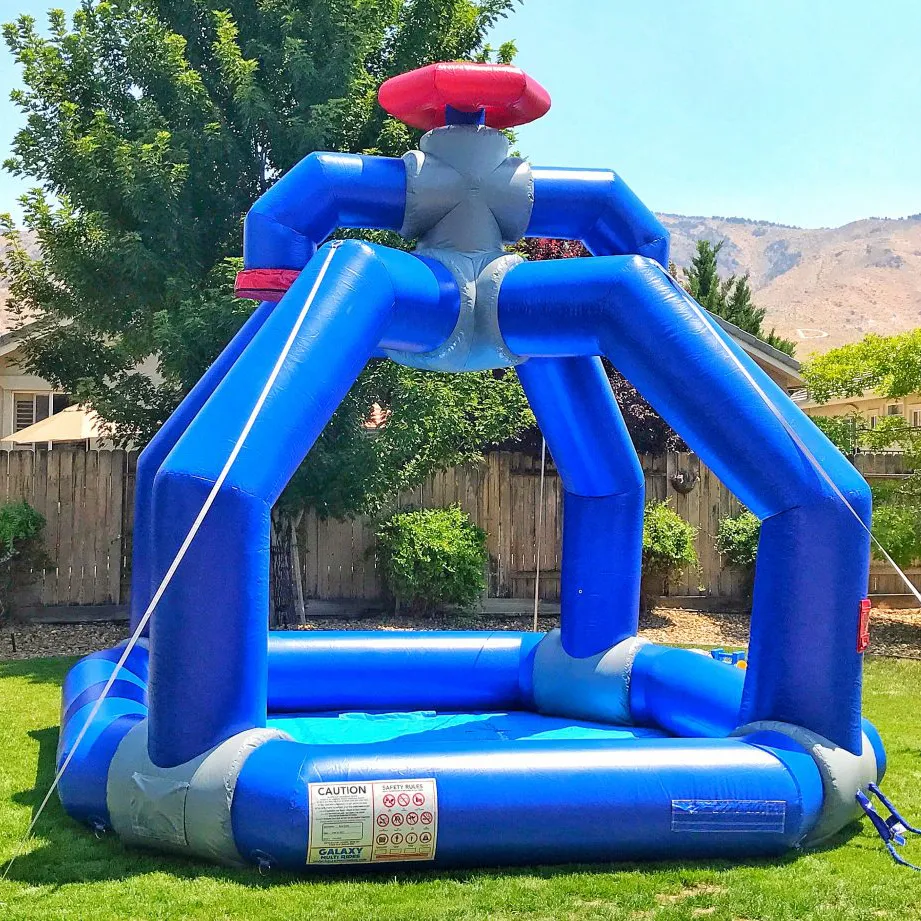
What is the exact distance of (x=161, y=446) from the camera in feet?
22.1

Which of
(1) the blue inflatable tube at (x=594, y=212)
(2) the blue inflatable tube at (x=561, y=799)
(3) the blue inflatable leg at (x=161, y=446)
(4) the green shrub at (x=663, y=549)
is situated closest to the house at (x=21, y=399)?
(4) the green shrub at (x=663, y=549)

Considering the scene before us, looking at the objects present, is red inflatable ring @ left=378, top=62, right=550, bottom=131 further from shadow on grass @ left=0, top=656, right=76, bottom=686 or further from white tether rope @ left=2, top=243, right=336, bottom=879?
shadow on grass @ left=0, top=656, right=76, bottom=686

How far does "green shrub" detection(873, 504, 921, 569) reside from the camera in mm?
10719

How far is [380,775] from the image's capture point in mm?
4520

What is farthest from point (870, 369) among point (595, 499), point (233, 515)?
point (233, 515)

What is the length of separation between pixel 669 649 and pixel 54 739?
3.80 m

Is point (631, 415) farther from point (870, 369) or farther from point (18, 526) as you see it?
point (18, 526)

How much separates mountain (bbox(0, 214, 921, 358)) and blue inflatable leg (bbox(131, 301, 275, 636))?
411ft

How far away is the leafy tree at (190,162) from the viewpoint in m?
10.0

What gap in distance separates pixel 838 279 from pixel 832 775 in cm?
16748

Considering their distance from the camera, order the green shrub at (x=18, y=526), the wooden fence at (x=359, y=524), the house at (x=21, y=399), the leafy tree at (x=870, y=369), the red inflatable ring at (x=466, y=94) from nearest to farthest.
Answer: the red inflatable ring at (x=466, y=94), the green shrub at (x=18, y=526), the leafy tree at (x=870, y=369), the wooden fence at (x=359, y=524), the house at (x=21, y=399)

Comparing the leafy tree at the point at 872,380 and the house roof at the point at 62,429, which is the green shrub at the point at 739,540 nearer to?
the leafy tree at the point at 872,380

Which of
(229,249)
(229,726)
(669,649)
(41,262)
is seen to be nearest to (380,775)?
(229,726)

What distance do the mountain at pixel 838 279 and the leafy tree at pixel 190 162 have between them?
398ft
